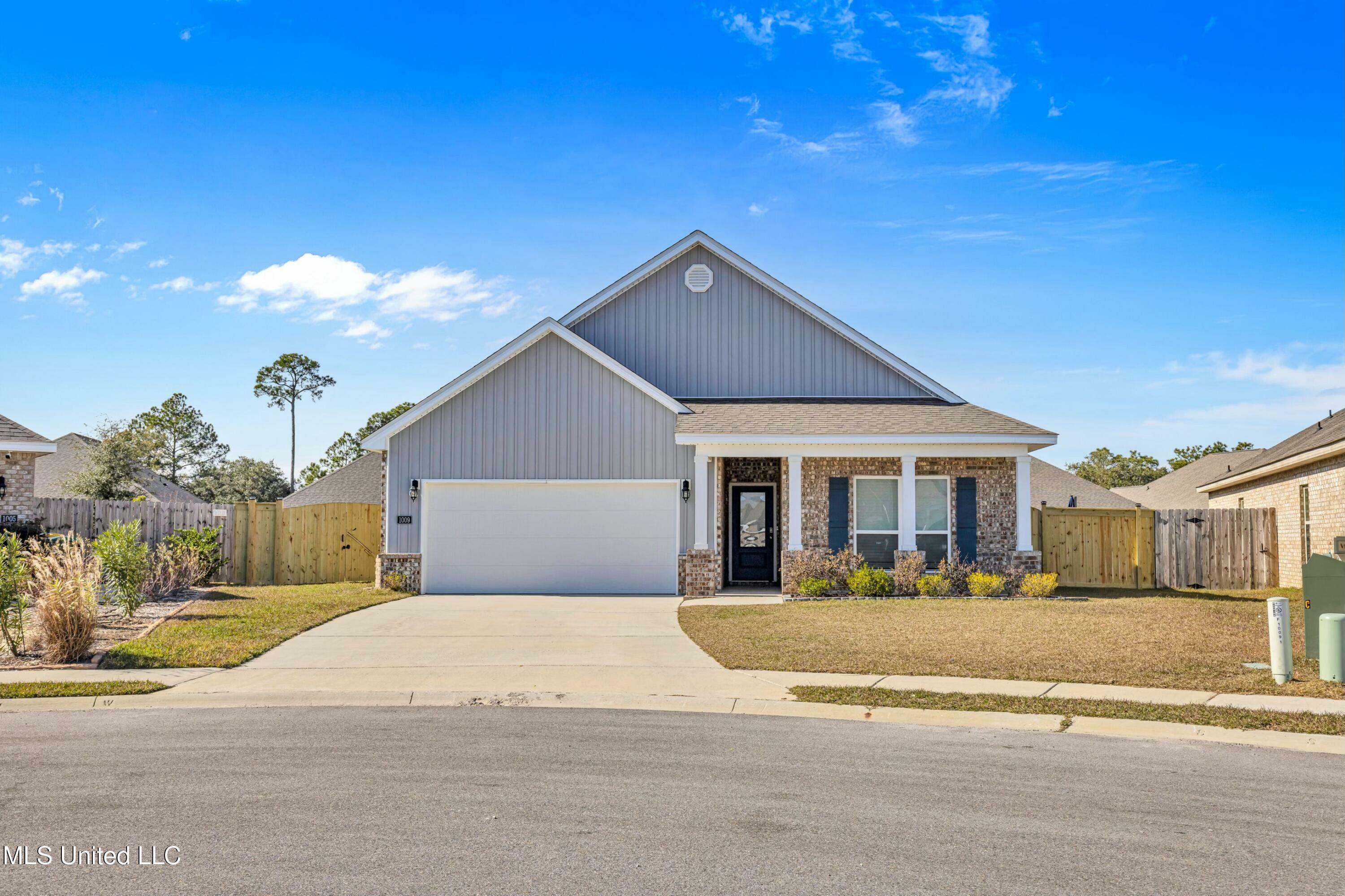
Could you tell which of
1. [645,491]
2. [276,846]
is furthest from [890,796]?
[645,491]

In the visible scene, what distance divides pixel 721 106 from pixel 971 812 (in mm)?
14933

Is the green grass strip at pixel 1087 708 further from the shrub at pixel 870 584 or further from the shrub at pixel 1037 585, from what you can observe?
the shrub at pixel 1037 585

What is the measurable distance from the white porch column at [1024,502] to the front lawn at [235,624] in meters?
12.1

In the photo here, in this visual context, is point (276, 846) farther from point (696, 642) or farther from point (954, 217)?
point (954, 217)

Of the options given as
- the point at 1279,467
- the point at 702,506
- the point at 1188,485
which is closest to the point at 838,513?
the point at 702,506

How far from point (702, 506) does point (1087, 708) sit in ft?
36.8

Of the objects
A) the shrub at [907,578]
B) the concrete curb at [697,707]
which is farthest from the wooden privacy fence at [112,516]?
the shrub at [907,578]

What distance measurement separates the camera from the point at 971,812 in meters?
5.74

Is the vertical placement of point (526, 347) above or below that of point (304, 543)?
above

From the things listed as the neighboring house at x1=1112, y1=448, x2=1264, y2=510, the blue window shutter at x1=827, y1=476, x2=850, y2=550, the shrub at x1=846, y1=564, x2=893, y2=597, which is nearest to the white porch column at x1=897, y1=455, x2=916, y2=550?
the shrub at x1=846, y1=564, x2=893, y2=597

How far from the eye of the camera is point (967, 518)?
19469 millimetres

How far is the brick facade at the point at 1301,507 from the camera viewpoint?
19.5 metres

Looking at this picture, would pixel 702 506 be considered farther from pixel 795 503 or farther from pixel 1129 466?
pixel 1129 466

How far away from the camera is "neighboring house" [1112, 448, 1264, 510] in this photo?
3572 centimetres
